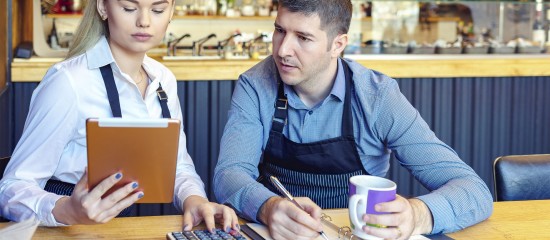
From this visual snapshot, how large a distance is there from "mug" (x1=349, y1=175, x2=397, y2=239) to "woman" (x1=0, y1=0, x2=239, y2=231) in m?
0.32

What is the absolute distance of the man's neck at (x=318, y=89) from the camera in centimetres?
235

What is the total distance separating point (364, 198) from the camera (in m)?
1.64

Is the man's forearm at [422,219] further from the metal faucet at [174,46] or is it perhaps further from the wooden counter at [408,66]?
the metal faucet at [174,46]

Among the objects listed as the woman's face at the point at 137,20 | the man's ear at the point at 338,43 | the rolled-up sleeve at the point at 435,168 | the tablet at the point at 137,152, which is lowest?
the rolled-up sleeve at the point at 435,168

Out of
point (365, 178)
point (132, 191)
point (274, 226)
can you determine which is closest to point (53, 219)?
point (132, 191)

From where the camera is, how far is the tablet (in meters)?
1.49

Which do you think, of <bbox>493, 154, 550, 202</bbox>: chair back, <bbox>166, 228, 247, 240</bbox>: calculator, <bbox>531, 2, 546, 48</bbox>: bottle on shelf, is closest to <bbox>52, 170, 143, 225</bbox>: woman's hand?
<bbox>166, 228, 247, 240</bbox>: calculator

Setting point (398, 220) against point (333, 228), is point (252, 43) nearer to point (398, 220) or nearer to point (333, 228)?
point (333, 228)

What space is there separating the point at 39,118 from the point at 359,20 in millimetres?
3419

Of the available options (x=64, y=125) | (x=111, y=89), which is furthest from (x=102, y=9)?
(x=64, y=125)

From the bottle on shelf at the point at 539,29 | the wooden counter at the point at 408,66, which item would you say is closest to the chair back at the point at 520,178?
the wooden counter at the point at 408,66

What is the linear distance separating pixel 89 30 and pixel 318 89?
67cm

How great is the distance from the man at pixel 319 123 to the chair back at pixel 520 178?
208mm

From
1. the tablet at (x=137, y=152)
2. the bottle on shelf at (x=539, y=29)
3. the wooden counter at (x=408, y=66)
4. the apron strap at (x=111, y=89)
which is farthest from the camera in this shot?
the bottle on shelf at (x=539, y=29)
